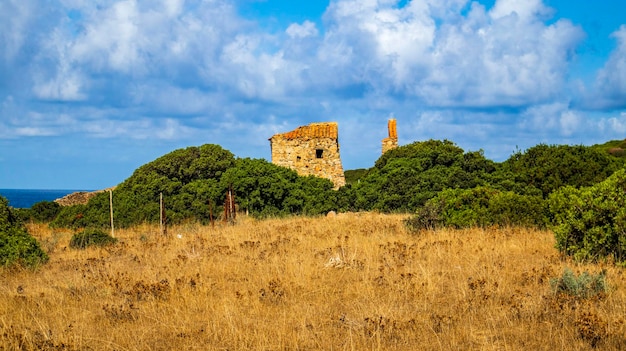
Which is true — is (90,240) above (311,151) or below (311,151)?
below

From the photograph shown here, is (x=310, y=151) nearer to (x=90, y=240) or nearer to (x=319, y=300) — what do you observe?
(x=90, y=240)

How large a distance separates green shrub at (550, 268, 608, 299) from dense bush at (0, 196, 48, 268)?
29.7 feet

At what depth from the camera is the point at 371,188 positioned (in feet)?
77.8

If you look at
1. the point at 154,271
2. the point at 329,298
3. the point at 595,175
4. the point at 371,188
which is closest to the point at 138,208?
the point at 371,188

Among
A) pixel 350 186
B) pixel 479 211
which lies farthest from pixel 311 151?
pixel 479 211

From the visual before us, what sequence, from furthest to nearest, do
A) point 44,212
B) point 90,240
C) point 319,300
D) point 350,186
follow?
point 44,212
point 350,186
point 90,240
point 319,300

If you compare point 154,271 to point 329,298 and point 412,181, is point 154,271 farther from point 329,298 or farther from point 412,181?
point 412,181

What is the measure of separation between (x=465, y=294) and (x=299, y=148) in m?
22.5

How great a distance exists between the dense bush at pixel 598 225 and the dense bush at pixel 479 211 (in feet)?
11.7

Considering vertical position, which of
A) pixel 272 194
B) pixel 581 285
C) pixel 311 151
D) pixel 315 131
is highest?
pixel 315 131

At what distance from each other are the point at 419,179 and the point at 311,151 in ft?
26.7

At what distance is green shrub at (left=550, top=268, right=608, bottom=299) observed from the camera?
706cm

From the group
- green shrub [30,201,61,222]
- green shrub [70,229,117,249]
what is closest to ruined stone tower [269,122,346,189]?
green shrub [30,201,61,222]

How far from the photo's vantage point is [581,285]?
7.17m
